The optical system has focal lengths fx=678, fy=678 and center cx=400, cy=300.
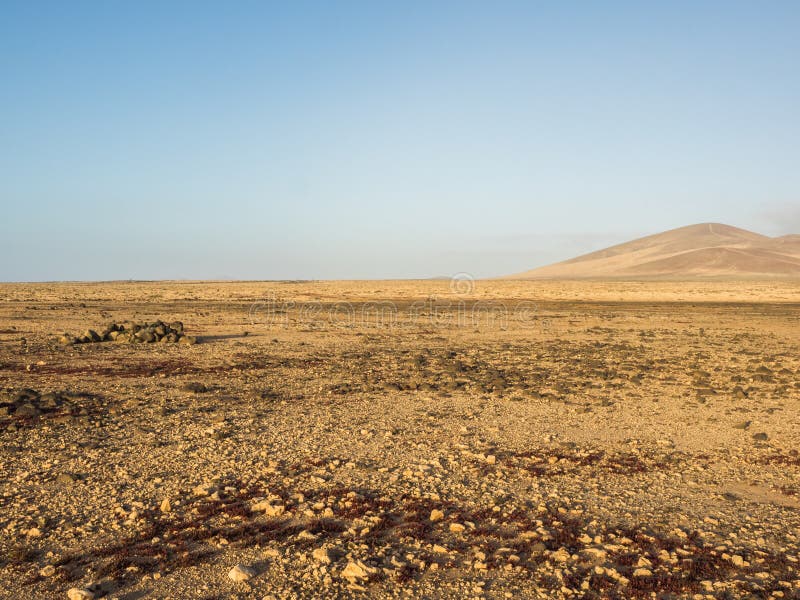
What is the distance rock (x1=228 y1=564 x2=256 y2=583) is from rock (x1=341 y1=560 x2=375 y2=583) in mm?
717

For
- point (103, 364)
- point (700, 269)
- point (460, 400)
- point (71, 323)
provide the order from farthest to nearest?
point (700, 269) → point (71, 323) → point (103, 364) → point (460, 400)

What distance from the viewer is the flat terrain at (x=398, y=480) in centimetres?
536

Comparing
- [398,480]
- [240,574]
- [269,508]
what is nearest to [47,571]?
[240,574]

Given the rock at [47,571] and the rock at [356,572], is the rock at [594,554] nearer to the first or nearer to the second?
the rock at [356,572]

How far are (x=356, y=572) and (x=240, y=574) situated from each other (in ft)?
2.93

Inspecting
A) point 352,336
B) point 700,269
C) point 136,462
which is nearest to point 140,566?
point 136,462

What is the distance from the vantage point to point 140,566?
5.41m

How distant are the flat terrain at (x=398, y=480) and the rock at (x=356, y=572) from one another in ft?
0.04

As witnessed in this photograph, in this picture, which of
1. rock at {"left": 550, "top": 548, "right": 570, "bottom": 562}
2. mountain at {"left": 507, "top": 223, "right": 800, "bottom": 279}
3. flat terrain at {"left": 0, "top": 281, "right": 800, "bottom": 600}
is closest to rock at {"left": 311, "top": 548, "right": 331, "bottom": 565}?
flat terrain at {"left": 0, "top": 281, "right": 800, "bottom": 600}

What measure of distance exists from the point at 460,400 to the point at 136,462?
6.04 meters

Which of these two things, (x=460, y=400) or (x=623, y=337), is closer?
(x=460, y=400)

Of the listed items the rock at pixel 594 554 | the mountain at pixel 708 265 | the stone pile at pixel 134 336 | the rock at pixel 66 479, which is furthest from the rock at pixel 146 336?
the mountain at pixel 708 265

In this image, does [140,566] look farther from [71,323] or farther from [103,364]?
[71,323]

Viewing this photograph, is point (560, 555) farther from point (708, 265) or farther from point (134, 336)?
point (708, 265)
